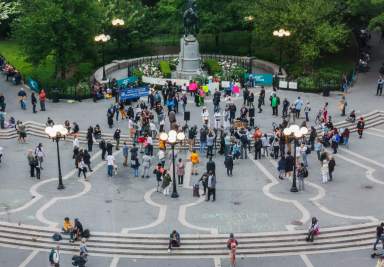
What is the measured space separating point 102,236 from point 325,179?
462 inches

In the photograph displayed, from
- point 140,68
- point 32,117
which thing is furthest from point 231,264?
point 140,68

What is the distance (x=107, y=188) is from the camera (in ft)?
111

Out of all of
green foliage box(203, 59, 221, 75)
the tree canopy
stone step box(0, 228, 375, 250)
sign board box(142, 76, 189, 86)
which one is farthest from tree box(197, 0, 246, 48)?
stone step box(0, 228, 375, 250)

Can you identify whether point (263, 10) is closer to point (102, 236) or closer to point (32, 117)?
point (32, 117)

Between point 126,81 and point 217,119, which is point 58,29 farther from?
point 217,119

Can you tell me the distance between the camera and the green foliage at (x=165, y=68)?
180ft

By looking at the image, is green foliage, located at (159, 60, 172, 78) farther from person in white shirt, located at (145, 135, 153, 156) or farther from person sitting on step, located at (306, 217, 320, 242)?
person sitting on step, located at (306, 217, 320, 242)

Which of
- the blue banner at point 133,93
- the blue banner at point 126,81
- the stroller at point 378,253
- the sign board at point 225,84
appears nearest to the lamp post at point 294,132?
the stroller at point 378,253

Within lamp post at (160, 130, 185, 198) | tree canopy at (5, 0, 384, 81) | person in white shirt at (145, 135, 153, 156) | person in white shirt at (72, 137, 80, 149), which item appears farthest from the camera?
tree canopy at (5, 0, 384, 81)

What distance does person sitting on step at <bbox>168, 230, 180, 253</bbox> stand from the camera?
27703mm

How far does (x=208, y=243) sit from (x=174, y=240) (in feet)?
4.94

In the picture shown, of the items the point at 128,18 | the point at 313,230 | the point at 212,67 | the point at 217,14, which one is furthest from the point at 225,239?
the point at 128,18

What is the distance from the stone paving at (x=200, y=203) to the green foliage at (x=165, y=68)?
53.6ft

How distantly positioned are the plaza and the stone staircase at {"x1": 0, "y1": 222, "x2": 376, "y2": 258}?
2.2 inches
